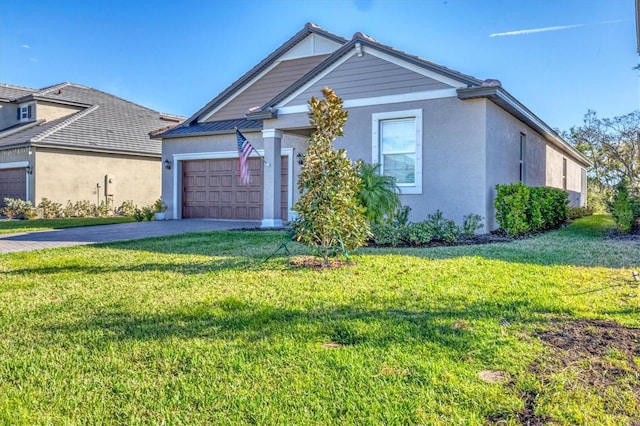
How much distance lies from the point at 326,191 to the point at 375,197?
8.75 ft

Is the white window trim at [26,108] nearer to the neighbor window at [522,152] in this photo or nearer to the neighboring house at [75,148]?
the neighboring house at [75,148]

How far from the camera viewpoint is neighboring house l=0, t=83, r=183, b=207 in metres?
19.4

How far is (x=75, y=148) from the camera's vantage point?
19.7 meters

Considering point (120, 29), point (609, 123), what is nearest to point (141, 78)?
point (120, 29)

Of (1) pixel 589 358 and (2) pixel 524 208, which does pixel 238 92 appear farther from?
(1) pixel 589 358

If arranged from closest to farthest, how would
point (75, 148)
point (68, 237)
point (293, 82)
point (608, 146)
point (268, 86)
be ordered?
point (68, 237)
point (293, 82)
point (268, 86)
point (75, 148)
point (608, 146)

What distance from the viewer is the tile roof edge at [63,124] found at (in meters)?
19.0

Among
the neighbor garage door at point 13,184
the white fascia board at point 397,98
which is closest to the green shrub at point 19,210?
the neighbor garage door at point 13,184

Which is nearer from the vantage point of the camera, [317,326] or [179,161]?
[317,326]

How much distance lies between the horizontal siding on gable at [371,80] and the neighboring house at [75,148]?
41.2 ft

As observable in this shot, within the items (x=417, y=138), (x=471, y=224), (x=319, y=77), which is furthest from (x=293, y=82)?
(x=471, y=224)

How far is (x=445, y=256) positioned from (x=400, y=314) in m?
3.41

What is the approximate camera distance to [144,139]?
74.7 feet

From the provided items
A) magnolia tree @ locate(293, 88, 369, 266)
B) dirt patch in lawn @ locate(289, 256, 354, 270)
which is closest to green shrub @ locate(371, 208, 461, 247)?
dirt patch in lawn @ locate(289, 256, 354, 270)
